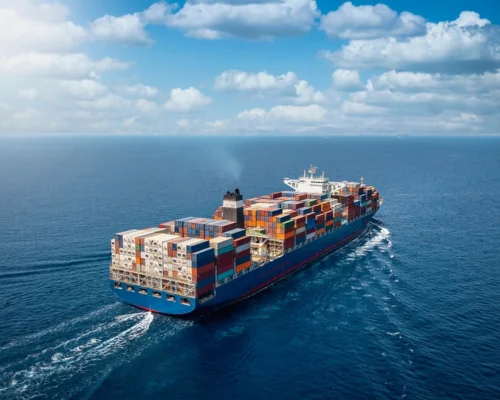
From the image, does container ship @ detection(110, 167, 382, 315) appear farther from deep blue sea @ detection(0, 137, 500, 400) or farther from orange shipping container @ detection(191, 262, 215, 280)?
deep blue sea @ detection(0, 137, 500, 400)

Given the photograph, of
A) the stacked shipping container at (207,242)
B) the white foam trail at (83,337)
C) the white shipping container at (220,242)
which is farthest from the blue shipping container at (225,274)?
the white foam trail at (83,337)

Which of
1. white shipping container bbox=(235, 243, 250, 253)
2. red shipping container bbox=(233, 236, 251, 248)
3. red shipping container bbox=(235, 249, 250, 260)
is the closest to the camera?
red shipping container bbox=(233, 236, 251, 248)

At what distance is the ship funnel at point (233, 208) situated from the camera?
61406 millimetres

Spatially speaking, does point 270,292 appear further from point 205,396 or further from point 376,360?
point 205,396

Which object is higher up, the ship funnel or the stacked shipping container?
the ship funnel

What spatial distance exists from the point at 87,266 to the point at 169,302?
20.2 metres

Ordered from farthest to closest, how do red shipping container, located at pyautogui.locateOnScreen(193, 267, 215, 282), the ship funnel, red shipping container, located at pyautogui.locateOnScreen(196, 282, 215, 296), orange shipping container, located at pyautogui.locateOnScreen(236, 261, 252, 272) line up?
the ship funnel, orange shipping container, located at pyautogui.locateOnScreen(236, 261, 252, 272), red shipping container, located at pyautogui.locateOnScreen(196, 282, 215, 296), red shipping container, located at pyautogui.locateOnScreen(193, 267, 215, 282)

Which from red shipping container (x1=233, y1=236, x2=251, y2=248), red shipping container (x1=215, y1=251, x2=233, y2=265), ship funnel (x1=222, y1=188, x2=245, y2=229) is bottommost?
red shipping container (x1=215, y1=251, x2=233, y2=265)

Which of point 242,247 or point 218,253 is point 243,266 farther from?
point 218,253

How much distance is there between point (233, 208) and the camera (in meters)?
61.6

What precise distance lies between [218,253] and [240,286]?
21.8ft

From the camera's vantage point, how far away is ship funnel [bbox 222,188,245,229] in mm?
61406

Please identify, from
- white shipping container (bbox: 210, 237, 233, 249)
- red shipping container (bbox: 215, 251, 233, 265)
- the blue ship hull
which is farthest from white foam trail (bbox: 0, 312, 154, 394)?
white shipping container (bbox: 210, 237, 233, 249)

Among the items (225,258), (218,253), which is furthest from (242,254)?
(218,253)
